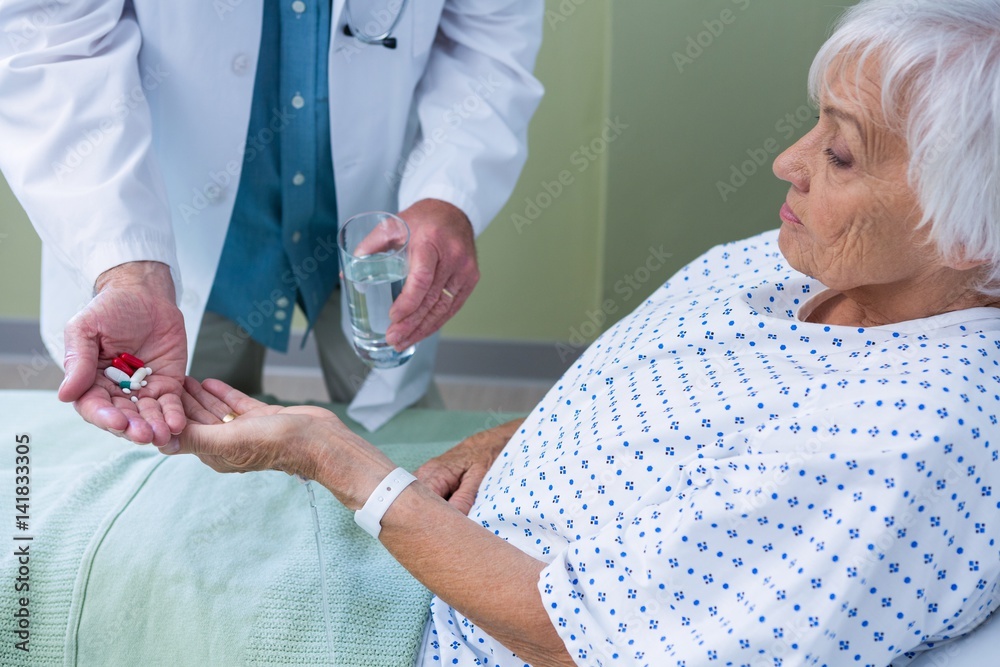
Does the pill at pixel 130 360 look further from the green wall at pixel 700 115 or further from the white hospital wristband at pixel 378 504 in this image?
the green wall at pixel 700 115

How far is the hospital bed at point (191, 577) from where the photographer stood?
120 cm

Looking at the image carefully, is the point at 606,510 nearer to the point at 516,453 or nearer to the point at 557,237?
the point at 516,453

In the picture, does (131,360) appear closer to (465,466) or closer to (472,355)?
(465,466)

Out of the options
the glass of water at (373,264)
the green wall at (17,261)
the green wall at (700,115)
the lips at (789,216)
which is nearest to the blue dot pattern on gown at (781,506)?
the lips at (789,216)

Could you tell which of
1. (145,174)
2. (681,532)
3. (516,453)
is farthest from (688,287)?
(145,174)

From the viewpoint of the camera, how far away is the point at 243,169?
168cm

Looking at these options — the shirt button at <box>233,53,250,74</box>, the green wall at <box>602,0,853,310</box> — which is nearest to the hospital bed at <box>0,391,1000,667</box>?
the shirt button at <box>233,53,250,74</box>

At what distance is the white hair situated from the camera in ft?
3.08

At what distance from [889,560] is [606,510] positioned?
0.32 meters

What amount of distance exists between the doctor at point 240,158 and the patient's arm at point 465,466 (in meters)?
0.19

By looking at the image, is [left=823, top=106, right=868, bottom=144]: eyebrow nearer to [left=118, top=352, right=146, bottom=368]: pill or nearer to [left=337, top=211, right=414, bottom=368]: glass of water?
[left=337, top=211, right=414, bottom=368]: glass of water

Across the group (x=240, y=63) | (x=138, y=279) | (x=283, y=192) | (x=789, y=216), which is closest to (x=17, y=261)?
(x=283, y=192)

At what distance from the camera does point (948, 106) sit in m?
0.94

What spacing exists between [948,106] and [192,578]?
107 cm
